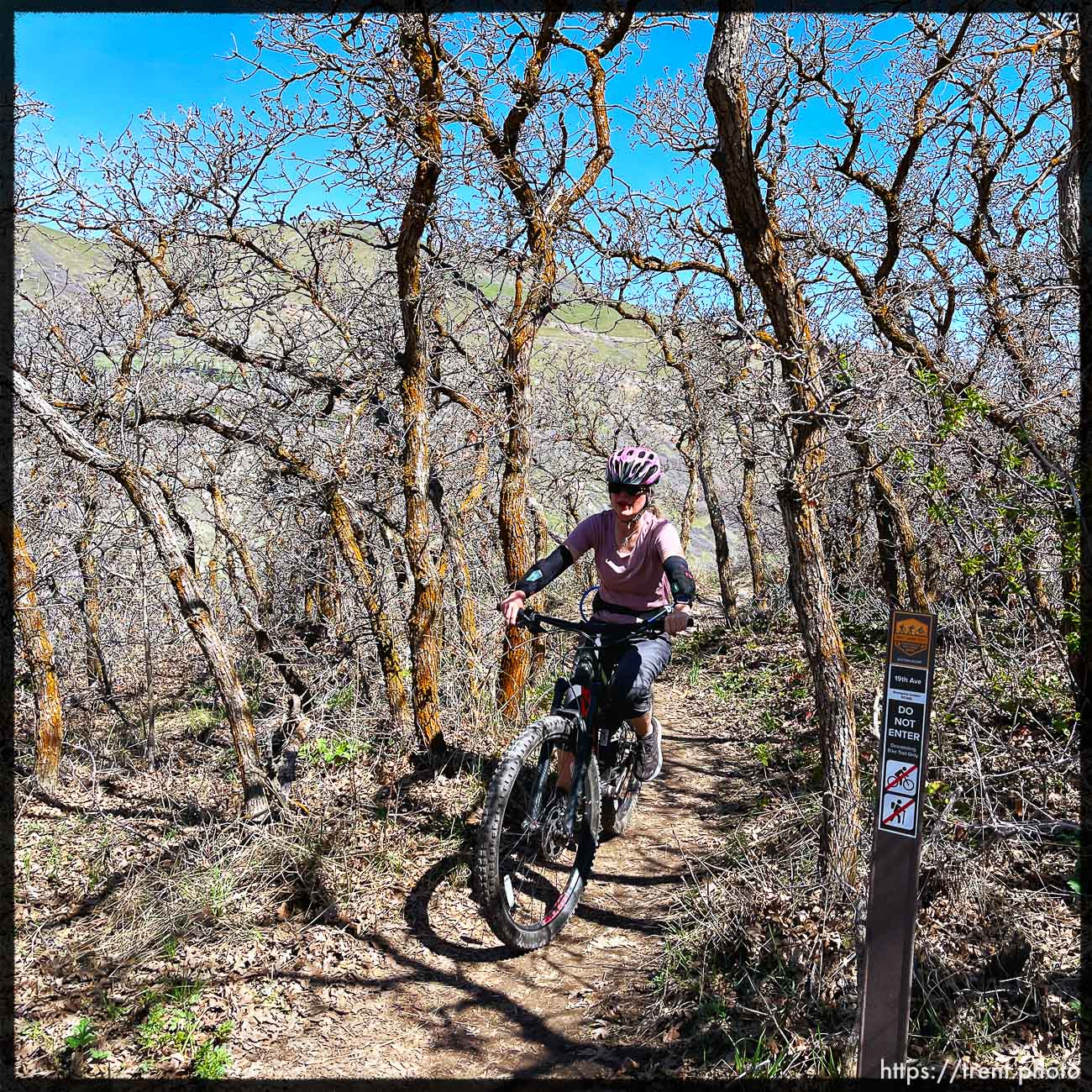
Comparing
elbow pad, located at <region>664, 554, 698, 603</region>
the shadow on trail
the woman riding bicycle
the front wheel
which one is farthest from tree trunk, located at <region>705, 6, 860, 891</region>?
the shadow on trail

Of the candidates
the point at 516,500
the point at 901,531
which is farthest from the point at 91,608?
the point at 901,531

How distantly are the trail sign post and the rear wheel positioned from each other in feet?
8.28

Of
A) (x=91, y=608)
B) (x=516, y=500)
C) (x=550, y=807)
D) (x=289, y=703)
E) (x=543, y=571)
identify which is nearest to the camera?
(x=550, y=807)

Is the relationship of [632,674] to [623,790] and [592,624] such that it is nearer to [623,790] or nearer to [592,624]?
[592,624]

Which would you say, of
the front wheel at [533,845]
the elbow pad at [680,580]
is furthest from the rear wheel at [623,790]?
the elbow pad at [680,580]

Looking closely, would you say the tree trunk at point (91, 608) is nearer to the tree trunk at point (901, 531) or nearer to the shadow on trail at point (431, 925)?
the shadow on trail at point (431, 925)

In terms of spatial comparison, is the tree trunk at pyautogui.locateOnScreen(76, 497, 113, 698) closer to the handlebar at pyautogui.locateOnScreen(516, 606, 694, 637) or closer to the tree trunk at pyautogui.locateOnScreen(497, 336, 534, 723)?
the tree trunk at pyautogui.locateOnScreen(497, 336, 534, 723)

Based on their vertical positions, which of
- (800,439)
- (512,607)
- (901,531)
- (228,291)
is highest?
(228,291)

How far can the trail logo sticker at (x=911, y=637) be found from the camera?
2363mm

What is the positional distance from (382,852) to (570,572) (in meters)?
12.2

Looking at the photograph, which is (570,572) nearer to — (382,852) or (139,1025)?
(382,852)

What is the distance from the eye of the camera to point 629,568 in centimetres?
447

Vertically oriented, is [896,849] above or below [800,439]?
below

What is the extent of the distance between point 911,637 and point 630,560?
218 cm
